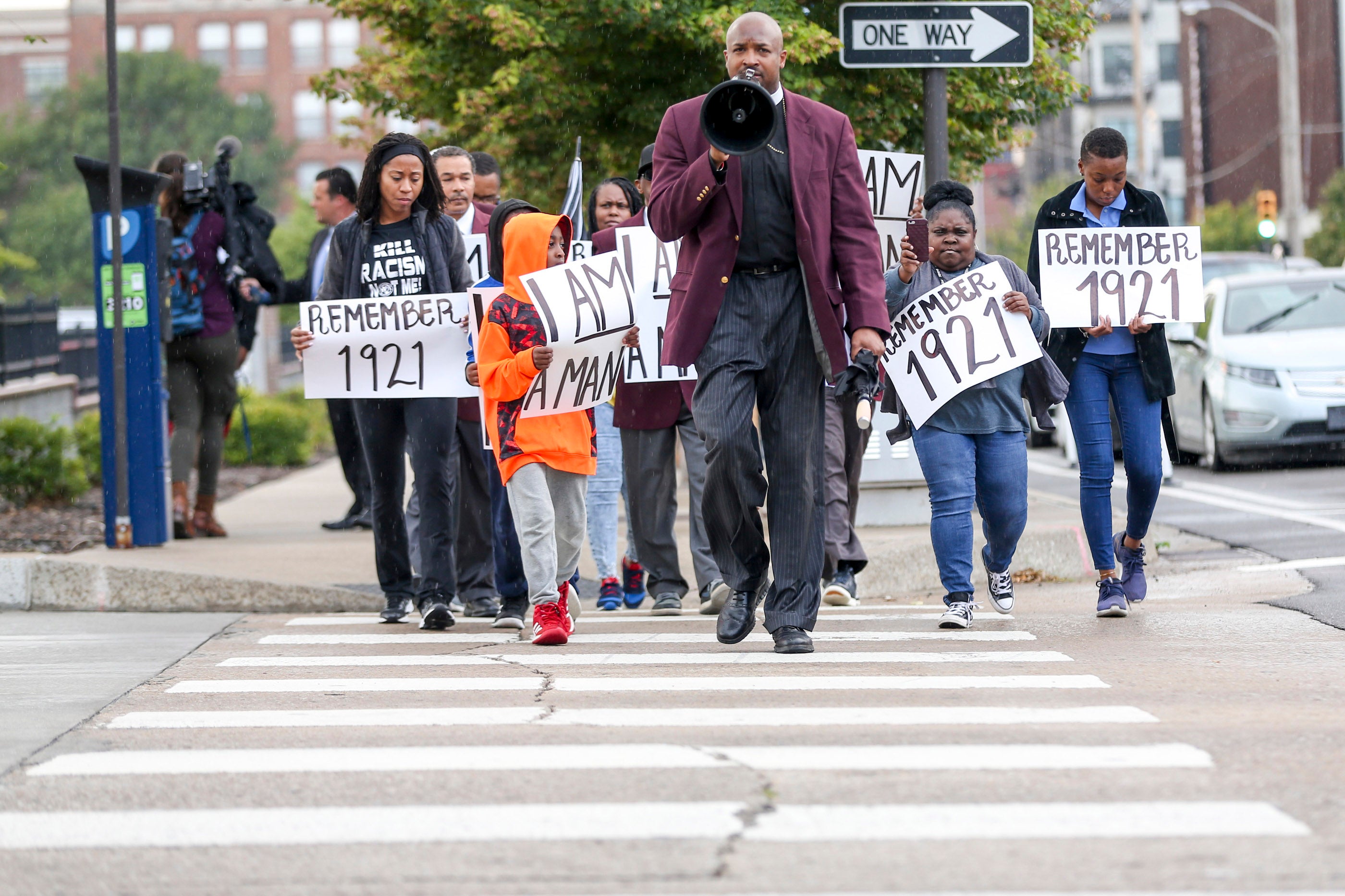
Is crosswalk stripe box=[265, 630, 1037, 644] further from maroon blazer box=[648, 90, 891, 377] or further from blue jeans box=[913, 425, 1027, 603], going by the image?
maroon blazer box=[648, 90, 891, 377]

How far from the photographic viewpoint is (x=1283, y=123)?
105 ft

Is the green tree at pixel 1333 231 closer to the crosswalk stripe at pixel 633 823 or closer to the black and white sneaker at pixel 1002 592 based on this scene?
the black and white sneaker at pixel 1002 592

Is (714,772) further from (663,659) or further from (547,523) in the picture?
(547,523)

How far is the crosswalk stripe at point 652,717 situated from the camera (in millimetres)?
5410

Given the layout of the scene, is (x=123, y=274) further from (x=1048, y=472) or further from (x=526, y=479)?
(x=1048, y=472)

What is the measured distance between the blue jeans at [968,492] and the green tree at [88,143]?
62.1m

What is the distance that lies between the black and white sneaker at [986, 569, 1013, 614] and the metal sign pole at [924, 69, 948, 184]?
2557 mm

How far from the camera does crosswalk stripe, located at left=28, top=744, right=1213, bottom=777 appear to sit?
4.78m

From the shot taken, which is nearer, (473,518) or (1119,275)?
(1119,275)

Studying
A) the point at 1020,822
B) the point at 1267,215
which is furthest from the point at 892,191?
the point at 1267,215

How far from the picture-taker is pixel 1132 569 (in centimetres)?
825

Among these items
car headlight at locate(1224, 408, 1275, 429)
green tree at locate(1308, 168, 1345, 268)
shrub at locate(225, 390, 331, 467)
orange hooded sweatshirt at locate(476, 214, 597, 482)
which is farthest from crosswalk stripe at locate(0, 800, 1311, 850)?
green tree at locate(1308, 168, 1345, 268)

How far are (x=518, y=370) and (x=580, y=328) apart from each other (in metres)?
0.34

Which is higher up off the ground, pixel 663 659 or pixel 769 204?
pixel 769 204
